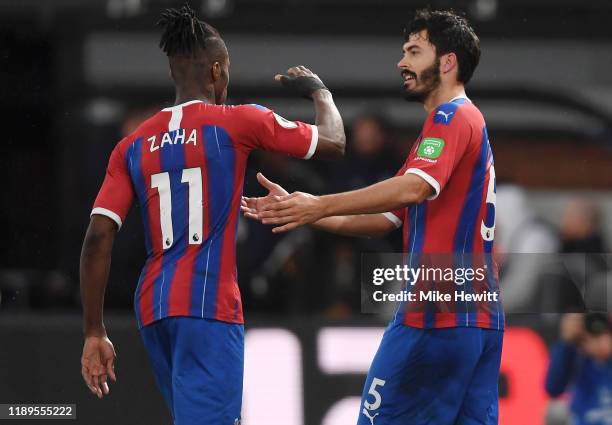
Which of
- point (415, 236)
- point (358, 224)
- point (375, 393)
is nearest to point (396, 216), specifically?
point (358, 224)

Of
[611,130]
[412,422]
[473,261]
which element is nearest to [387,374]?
[412,422]

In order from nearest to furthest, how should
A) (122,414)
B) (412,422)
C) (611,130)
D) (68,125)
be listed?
(412,422), (122,414), (68,125), (611,130)

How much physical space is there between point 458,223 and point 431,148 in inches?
12.6

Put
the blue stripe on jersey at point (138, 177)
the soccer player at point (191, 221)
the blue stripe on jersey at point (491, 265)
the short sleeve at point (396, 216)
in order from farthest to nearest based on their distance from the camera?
Result: the short sleeve at point (396, 216), the blue stripe on jersey at point (491, 265), the blue stripe on jersey at point (138, 177), the soccer player at point (191, 221)

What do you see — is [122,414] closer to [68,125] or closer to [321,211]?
[68,125]

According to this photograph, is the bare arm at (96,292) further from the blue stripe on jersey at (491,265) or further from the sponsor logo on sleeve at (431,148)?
the blue stripe on jersey at (491,265)

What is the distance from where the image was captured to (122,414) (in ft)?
20.9

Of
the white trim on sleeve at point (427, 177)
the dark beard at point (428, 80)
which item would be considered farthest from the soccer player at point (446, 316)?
the dark beard at point (428, 80)

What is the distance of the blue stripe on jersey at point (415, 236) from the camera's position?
162 inches

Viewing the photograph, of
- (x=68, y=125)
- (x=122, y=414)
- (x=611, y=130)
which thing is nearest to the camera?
(x=122, y=414)

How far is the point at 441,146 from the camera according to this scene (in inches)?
156

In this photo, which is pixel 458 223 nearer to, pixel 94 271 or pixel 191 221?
pixel 191 221

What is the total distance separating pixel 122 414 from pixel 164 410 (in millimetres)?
246

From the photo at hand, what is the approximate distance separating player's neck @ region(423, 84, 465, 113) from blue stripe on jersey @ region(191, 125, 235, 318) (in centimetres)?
86
